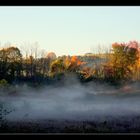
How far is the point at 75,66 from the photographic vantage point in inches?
127

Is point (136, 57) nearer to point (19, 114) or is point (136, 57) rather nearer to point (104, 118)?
point (104, 118)

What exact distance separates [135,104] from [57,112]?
31.2 inches

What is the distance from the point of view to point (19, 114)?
2.92m

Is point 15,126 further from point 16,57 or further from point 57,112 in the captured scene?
point 16,57

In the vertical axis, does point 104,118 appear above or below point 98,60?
Result: below

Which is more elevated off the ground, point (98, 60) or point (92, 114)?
point (98, 60)
